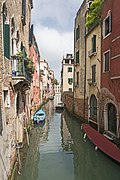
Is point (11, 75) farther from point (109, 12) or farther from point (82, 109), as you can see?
point (82, 109)

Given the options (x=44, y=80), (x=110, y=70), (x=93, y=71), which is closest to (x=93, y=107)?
(x=93, y=71)

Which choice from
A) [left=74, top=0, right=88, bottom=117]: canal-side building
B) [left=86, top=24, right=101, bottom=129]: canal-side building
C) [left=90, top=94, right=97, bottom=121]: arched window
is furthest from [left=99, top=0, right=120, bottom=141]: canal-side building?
[left=74, top=0, right=88, bottom=117]: canal-side building

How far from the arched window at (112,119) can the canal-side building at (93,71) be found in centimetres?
191

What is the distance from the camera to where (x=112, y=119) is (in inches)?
438

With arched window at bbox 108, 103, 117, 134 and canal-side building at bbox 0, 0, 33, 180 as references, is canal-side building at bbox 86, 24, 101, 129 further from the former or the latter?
canal-side building at bbox 0, 0, 33, 180

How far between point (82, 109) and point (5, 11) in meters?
12.9

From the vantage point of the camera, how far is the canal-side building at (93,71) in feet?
44.6

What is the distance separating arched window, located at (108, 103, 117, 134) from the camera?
10.8 meters

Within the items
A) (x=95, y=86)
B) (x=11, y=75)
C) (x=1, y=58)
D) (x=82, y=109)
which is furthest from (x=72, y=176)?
(x=82, y=109)

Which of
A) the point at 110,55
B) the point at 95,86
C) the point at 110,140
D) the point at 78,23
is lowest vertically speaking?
the point at 110,140

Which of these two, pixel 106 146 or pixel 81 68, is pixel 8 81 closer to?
pixel 106 146

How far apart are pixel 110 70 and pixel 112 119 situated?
266 centimetres

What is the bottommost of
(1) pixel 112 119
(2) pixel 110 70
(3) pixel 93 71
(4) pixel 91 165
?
(4) pixel 91 165

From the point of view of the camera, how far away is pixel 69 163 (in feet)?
29.6
